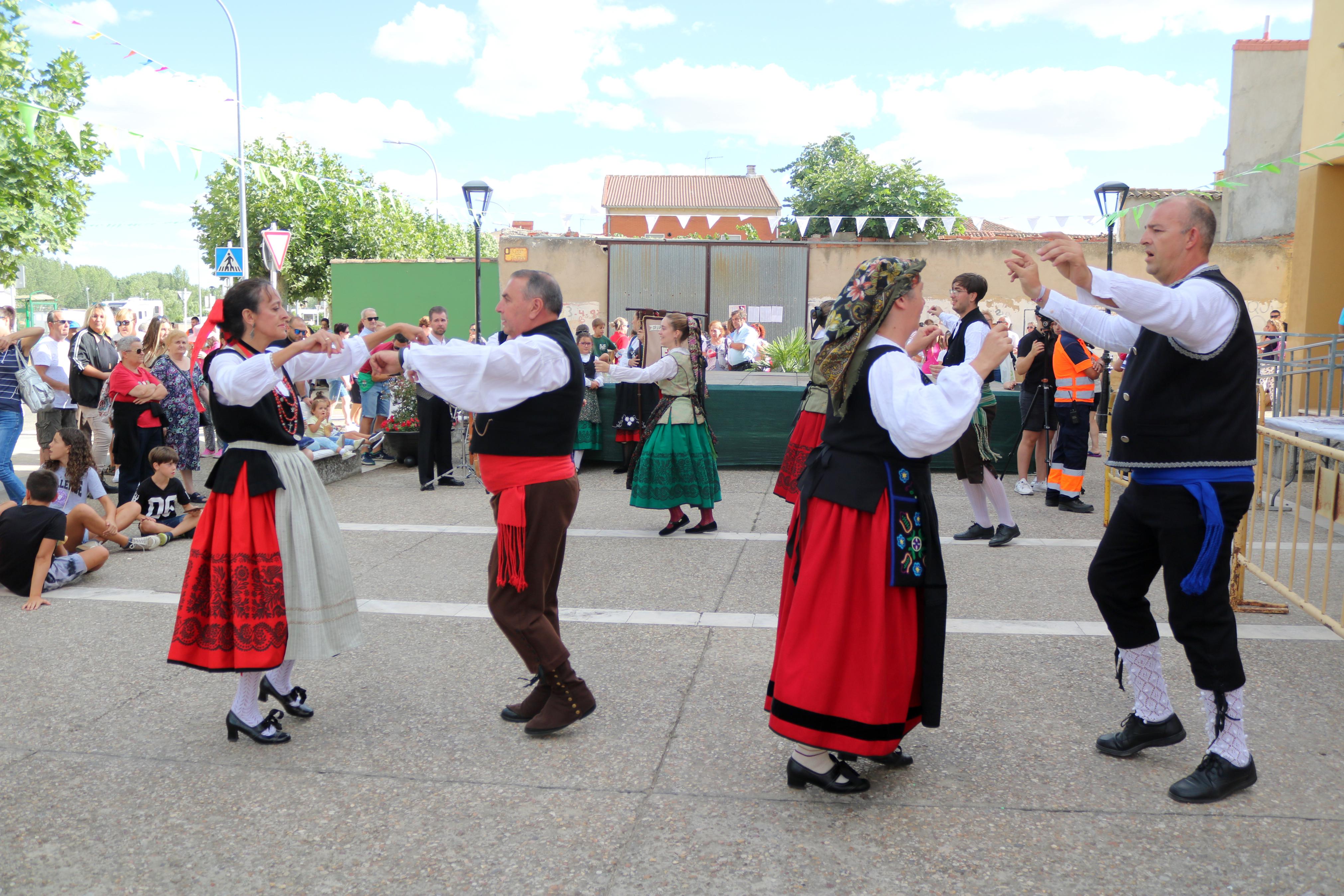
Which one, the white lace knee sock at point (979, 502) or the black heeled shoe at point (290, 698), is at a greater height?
the white lace knee sock at point (979, 502)

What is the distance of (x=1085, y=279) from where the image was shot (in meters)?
2.89

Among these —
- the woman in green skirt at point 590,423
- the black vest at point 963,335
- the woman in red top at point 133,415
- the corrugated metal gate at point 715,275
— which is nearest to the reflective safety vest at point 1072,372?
the black vest at point 963,335

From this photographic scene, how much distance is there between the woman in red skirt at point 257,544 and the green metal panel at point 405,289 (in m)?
21.0

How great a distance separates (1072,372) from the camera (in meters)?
8.74

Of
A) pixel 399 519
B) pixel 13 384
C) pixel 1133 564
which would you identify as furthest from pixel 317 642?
pixel 13 384

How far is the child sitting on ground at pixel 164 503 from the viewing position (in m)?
7.02

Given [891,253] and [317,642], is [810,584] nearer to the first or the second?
[317,642]

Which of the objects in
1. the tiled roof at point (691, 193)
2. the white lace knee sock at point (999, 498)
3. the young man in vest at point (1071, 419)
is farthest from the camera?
the tiled roof at point (691, 193)

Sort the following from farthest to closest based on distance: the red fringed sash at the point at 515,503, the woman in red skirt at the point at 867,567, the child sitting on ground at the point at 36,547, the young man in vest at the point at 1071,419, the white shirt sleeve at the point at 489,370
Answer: the young man in vest at the point at 1071,419 → the child sitting on ground at the point at 36,547 → the red fringed sash at the point at 515,503 → the white shirt sleeve at the point at 489,370 → the woman in red skirt at the point at 867,567

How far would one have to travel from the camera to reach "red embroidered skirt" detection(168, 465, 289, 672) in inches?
137

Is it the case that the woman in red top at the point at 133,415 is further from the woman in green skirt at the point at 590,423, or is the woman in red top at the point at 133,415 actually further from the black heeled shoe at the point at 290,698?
the black heeled shoe at the point at 290,698

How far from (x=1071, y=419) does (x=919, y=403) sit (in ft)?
20.4

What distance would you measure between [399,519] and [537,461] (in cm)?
482

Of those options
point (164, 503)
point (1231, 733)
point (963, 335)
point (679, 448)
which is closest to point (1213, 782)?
point (1231, 733)
